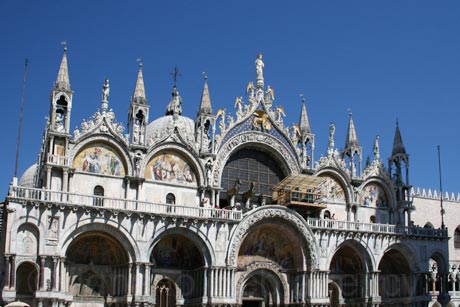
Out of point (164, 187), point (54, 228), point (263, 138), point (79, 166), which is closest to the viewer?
point (54, 228)

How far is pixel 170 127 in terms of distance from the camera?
40562 mm

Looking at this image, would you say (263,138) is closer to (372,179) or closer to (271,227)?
→ (271,227)

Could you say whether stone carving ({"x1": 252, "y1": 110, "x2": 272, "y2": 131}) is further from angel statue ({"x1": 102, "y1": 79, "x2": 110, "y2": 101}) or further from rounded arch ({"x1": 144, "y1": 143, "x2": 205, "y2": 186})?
angel statue ({"x1": 102, "y1": 79, "x2": 110, "y2": 101})

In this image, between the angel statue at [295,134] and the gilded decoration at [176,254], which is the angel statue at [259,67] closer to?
the angel statue at [295,134]

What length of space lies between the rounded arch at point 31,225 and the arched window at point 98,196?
3.43 metres

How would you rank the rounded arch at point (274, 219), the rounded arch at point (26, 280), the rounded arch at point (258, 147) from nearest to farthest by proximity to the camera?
1. the rounded arch at point (26, 280)
2. the rounded arch at point (274, 219)
3. the rounded arch at point (258, 147)

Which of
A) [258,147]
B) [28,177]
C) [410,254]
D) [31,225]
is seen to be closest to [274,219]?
[258,147]

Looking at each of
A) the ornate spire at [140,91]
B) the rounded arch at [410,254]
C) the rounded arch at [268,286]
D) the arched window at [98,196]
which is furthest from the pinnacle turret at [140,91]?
the rounded arch at [410,254]

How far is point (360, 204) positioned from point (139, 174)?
17.0 metres

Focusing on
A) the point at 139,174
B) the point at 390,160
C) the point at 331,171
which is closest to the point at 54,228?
the point at 139,174

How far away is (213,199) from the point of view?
1619 inches

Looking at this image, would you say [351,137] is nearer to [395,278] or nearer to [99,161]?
[395,278]

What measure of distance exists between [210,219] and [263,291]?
703 centimetres

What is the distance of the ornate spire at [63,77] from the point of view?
123ft
